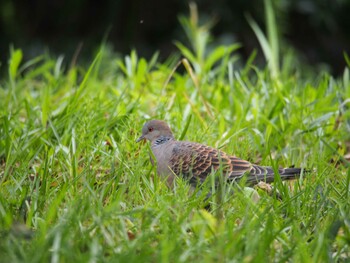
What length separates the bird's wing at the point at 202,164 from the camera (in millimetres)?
3891

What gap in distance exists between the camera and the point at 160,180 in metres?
3.77

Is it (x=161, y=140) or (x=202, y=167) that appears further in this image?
(x=161, y=140)

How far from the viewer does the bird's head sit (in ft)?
13.9

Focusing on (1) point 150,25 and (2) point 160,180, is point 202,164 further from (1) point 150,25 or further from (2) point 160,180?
(1) point 150,25

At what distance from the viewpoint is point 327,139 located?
463cm

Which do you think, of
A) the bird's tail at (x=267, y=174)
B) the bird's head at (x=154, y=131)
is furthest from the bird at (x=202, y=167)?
the bird's head at (x=154, y=131)

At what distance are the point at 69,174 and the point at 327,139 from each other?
180cm

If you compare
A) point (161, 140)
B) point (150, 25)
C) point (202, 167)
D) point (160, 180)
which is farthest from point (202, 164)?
point (150, 25)

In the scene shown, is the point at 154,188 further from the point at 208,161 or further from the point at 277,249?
the point at 277,249

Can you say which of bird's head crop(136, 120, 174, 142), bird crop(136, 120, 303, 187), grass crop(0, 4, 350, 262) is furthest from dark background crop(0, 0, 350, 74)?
bird crop(136, 120, 303, 187)

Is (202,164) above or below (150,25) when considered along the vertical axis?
above

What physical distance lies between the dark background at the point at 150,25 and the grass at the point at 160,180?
210cm

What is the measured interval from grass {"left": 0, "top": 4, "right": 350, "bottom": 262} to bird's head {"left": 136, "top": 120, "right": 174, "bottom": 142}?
0.09 meters

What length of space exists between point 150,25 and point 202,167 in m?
5.02
